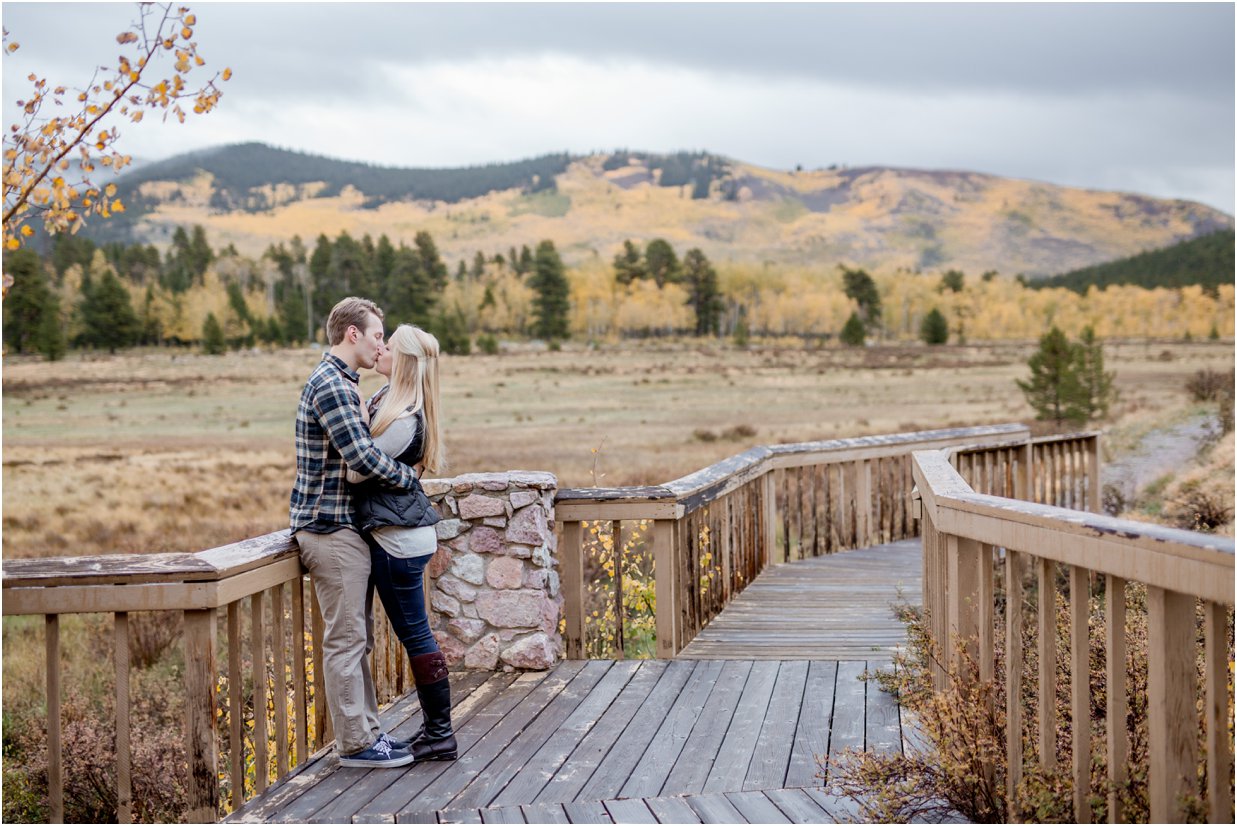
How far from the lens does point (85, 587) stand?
3.61m

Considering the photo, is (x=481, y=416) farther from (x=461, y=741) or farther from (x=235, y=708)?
(x=235, y=708)

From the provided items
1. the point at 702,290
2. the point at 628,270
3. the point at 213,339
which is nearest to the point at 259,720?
the point at 213,339

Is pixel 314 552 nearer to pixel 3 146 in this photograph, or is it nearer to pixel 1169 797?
pixel 3 146

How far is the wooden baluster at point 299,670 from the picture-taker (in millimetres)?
4520

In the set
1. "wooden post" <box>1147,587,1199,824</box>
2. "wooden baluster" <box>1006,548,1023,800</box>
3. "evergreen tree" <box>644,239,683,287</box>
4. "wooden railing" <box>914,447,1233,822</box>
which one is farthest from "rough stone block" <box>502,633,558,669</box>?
"evergreen tree" <box>644,239,683,287</box>

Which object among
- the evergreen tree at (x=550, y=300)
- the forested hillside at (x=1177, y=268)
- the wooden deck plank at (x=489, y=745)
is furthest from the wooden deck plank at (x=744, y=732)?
the forested hillside at (x=1177, y=268)

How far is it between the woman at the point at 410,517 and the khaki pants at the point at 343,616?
0.33ft

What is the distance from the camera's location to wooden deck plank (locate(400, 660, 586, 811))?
4.12 metres

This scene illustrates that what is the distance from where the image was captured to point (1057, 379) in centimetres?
2772

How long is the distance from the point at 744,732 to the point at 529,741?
3.21 ft

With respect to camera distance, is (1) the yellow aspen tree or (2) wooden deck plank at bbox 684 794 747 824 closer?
(2) wooden deck plank at bbox 684 794 747 824

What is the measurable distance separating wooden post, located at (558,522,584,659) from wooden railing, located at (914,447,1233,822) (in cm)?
245

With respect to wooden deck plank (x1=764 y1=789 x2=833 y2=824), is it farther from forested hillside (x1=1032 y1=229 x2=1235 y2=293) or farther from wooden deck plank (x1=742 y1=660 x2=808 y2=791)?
forested hillside (x1=1032 y1=229 x2=1235 y2=293)

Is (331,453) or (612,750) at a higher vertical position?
(331,453)
